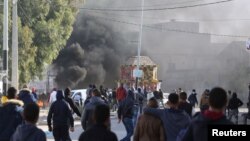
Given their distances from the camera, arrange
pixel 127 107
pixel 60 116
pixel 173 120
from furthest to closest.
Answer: pixel 127 107
pixel 60 116
pixel 173 120

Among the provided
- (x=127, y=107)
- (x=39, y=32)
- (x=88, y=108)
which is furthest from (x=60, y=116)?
(x=39, y=32)

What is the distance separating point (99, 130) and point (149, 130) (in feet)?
7.84

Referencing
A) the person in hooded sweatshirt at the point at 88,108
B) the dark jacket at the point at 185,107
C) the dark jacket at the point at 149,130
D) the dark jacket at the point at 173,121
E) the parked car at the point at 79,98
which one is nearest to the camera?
the dark jacket at the point at 149,130

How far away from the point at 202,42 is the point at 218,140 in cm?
7220

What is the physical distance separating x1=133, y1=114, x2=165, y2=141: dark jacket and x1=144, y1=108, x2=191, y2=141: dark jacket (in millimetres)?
325

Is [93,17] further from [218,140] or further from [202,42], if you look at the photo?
[218,140]

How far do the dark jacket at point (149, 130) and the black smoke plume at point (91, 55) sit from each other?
50.5 meters

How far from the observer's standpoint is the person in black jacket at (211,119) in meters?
5.65

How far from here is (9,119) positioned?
941 cm

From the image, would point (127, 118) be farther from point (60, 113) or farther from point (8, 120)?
point (8, 120)

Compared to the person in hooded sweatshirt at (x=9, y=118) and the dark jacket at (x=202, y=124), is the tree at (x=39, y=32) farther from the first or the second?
the dark jacket at (x=202, y=124)

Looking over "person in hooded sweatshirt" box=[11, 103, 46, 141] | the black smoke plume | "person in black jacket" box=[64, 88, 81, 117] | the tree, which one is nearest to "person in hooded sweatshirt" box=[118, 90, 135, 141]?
"person in black jacket" box=[64, 88, 81, 117]

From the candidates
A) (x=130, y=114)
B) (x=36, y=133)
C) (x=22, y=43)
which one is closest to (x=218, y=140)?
(x=36, y=133)

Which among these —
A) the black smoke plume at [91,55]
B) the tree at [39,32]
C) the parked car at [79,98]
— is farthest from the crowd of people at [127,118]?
the black smoke plume at [91,55]
